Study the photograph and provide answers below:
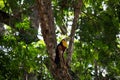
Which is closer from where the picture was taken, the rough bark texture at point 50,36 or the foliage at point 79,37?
the rough bark texture at point 50,36

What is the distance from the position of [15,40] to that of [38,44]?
1.76m

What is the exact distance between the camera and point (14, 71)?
6664mm

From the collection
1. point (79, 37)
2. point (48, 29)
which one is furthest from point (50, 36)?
point (79, 37)

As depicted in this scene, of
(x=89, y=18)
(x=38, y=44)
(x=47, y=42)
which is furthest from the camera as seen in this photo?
(x=38, y=44)

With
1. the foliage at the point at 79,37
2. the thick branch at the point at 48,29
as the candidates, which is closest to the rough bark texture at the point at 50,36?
the thick branch at the point at 48,29

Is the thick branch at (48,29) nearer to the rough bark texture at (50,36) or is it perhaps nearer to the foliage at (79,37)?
the rough bark texture at (50,36)

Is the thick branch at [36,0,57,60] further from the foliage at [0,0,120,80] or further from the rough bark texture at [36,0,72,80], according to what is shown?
the foliage at [0,0,120,80]

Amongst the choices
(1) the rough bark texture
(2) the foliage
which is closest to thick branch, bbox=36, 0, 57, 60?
(1) the rough bark texture

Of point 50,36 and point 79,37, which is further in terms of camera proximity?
point 79,37

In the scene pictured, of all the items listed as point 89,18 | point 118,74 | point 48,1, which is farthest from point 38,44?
point 48,1

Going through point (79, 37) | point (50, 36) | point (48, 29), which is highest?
point (48, 29)

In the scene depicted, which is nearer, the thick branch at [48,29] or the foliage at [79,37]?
the thick branch at [48,29]

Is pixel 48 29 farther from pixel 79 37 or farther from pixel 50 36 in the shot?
pixel 79 37

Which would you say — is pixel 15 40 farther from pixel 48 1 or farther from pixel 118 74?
pixel 118 74
